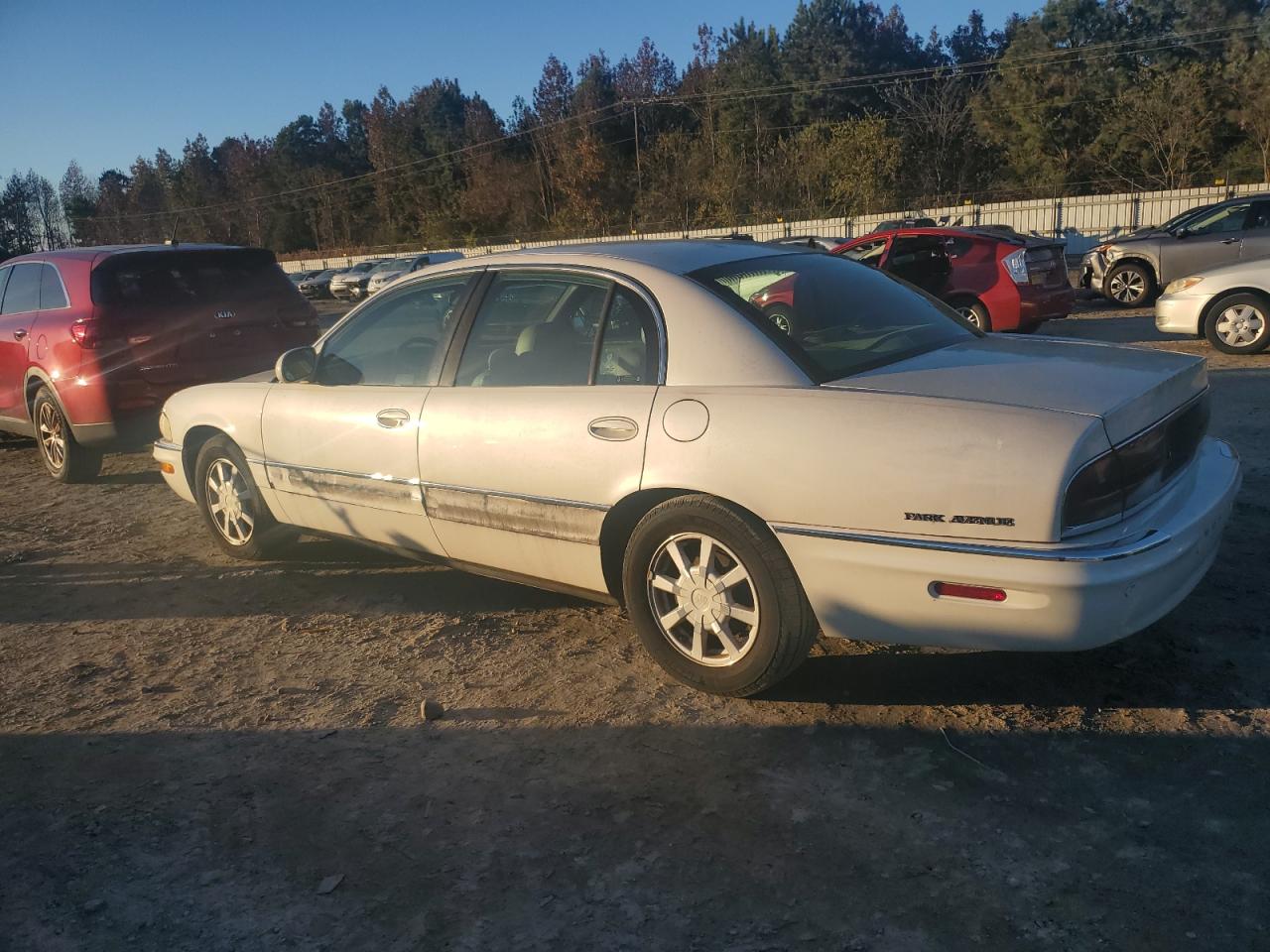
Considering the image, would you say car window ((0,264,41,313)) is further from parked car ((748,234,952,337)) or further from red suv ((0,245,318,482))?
parked car ((748,234,952,337))

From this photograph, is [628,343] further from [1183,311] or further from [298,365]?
[1183,311]

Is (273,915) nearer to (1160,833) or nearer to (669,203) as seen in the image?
(1160,833)

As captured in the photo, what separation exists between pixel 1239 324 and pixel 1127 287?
234 inches

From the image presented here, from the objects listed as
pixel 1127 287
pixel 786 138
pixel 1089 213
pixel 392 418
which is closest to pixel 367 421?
pixel 392 418

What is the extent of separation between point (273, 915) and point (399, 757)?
80cm

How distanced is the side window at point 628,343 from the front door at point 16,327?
593 cm

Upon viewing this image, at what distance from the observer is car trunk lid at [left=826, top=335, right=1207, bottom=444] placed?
3.00m

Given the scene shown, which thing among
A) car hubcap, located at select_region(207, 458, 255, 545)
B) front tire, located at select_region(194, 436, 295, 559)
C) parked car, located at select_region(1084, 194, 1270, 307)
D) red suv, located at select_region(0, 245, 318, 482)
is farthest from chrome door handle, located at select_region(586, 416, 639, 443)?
parked car, located at select_region(1084, 194, 1270, 307)


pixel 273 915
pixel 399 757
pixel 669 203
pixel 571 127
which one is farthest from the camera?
pixel 571 127

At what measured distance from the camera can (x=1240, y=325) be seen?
9.85 m

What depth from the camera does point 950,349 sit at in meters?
3.78

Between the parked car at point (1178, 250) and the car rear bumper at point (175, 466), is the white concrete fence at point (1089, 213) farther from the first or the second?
the car rear bumper at point (175, 466)

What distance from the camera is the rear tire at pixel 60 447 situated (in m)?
7.61

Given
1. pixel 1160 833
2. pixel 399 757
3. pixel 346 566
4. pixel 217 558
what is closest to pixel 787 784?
pixel 1160 833
